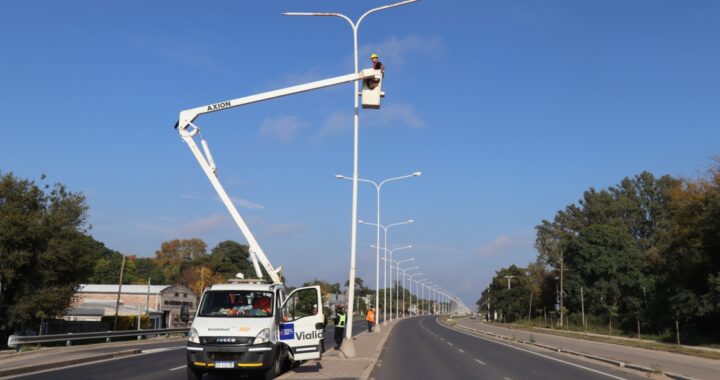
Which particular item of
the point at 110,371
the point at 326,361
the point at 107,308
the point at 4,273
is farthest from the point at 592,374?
the point at 107,308

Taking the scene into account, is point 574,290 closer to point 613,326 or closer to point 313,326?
point 613,326

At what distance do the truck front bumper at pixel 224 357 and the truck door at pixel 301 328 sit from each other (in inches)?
69.8

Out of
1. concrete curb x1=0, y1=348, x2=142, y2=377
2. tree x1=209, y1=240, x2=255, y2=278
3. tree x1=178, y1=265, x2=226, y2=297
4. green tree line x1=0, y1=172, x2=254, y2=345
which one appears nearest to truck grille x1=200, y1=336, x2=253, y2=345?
concrete curb x1=0, y1=348, x2=142, y2=377

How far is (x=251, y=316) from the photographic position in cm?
1425

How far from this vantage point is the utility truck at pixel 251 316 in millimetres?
13398

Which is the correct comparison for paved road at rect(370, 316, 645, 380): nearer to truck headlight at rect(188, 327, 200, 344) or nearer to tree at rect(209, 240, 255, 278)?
truck headlight at rect(188, 327, 200, 344)

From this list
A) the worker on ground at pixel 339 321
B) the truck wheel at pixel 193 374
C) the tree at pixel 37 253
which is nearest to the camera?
the truck wheel at pixel 193 374

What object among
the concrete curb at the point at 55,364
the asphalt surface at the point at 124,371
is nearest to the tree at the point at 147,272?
the concrete curb at the point at 55,364

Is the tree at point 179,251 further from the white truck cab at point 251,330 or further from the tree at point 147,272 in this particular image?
the white truck cab at point 251,330

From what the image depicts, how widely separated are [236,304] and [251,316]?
1.95ft

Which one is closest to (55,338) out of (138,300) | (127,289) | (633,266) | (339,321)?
(339,321)

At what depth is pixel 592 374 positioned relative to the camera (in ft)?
65.2

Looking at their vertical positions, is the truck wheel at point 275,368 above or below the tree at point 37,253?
below

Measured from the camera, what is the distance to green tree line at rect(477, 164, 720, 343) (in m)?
41.9
